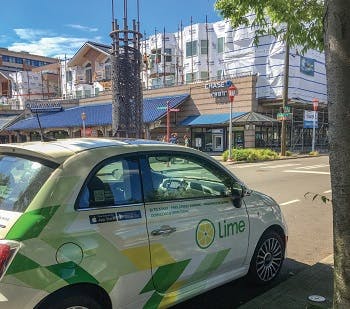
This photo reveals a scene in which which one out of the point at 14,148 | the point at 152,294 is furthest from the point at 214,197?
the point at 14,148

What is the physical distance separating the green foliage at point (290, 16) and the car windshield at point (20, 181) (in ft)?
11.2

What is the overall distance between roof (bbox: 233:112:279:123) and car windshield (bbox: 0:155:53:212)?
3054 cm

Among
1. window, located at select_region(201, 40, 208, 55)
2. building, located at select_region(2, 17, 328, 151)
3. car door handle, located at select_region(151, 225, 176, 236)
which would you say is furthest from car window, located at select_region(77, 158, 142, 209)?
window, located at select_region(201, 40, 208, 55)

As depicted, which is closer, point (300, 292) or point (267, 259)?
point (300, 292)

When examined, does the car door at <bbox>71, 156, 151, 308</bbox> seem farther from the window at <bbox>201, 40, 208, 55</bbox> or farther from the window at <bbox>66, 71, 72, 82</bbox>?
the window at <bbox>66, 71, 72, 82</bbox>

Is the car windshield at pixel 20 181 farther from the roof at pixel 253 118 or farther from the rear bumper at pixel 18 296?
the roof at pixel 253 118

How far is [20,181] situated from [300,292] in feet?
8.98

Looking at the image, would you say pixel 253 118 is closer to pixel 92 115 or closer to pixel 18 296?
pixel 92 115

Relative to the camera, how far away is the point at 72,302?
9.61 feet

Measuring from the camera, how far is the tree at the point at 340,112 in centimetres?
261

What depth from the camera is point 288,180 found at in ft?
52.2

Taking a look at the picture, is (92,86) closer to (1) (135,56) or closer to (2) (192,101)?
(2) (192,101)

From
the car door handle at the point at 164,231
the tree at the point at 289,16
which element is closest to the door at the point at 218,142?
the tree at the point at 289,16

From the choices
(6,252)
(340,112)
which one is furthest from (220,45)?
(6,252)
